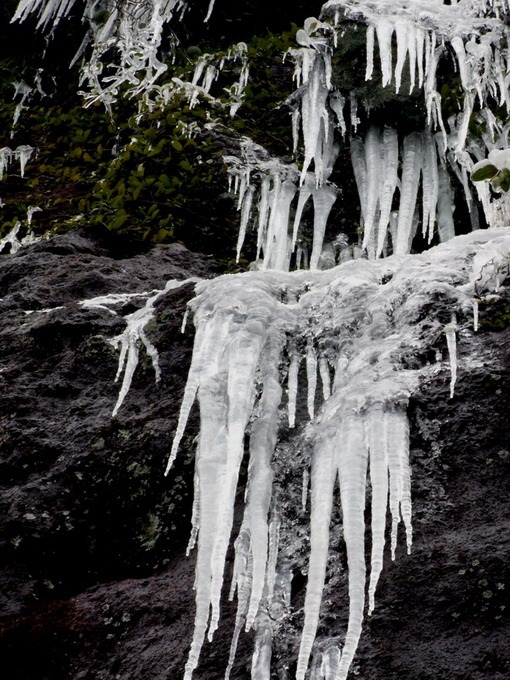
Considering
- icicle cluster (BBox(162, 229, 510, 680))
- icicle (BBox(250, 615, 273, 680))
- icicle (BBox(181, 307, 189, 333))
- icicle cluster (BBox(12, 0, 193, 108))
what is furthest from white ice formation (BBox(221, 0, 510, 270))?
icicle (BBox(250, 615, 273, 680))

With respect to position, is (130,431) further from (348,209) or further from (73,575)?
(348,209)

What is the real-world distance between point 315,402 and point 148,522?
0.74 m

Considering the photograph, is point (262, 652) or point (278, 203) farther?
point (278, 203)

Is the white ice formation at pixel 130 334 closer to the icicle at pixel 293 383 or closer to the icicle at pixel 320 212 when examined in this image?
the icicle at pixel 293 383

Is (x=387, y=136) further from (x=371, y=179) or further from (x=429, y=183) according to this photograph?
(x=429, y=183)

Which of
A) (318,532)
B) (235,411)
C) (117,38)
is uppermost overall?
(117,38)

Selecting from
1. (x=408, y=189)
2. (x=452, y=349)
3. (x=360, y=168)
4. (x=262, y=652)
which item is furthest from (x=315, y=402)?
(x=360, y=168)

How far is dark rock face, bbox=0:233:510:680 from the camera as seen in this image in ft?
7.04

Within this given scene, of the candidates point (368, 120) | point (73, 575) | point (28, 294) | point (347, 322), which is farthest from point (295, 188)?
point (73, 575)

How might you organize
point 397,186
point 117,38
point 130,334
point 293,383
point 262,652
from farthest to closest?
point 117,38 → point 397,186 → point 130,334 → point 293,383 → point 262,652

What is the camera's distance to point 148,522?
2.85 meters

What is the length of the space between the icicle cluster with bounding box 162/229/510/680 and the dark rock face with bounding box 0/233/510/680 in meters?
0.13

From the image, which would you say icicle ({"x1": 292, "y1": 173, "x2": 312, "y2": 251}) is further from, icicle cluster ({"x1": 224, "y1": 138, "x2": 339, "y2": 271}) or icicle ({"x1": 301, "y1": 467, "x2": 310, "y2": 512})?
icicle ({"x1": 301, "y1": 467, "x2": 310, "y2": 512})

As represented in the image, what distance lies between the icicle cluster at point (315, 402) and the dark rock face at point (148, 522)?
0.13 m
